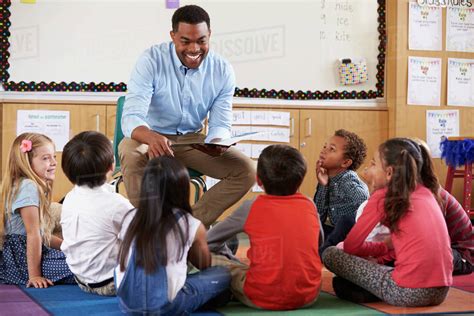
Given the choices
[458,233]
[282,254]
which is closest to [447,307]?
[282,254]

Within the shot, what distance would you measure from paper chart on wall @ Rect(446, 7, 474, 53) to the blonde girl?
1.81 m

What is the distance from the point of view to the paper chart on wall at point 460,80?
3031mm

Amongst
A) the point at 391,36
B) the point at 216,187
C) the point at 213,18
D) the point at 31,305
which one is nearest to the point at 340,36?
the point at 391,36

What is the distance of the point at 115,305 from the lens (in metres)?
1.42

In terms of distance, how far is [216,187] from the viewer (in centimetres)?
195

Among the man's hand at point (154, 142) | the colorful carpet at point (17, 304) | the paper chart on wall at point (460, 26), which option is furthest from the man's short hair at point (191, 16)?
the paper chart on wall at point (460, 26)

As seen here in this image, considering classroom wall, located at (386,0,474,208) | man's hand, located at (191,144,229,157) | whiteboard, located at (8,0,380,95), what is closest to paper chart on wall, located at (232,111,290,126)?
whiteboard, located at (8,0,380,95)

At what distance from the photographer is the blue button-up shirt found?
1.91 metres

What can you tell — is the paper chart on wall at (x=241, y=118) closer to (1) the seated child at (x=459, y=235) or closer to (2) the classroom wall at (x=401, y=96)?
(2) the classroom wall at (x=401, y=96)

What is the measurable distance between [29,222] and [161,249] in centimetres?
54

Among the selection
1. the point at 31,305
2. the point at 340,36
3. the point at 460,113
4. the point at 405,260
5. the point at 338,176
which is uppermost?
the point at 340,36

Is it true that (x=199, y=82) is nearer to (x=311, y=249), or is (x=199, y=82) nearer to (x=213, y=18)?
(x=311, y=249)

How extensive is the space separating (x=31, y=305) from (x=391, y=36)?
2.26 metres

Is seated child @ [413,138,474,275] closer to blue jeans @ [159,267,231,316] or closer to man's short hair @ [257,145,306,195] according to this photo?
man's short hair @ [257,145,306,195]
